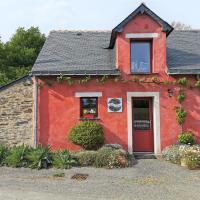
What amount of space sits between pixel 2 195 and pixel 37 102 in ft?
23.2

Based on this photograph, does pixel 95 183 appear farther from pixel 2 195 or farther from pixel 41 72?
pixel 41 72

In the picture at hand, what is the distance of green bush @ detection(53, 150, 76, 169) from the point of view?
13.4 m

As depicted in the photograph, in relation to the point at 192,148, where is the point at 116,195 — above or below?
below

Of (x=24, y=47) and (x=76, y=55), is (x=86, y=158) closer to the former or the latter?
(x=76, y=55)

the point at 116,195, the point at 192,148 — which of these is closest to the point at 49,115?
the point at 192,148

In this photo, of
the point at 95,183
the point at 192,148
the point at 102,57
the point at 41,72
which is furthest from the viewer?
the point at 102,57

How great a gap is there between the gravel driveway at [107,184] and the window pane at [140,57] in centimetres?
447

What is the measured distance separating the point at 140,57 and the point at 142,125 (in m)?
3.00

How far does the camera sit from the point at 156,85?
16.3 m

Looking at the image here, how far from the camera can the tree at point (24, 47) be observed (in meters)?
31.6

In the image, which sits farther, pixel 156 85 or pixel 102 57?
pixel 102 57

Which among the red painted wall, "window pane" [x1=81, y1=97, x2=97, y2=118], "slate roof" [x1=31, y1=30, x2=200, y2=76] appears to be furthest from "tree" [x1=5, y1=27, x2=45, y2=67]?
"window pane" [x1=81, y1=97, x2=97, y2=118]

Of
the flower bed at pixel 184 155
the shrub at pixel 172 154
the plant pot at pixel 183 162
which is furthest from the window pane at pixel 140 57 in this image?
the plant pot at pixel 183 162

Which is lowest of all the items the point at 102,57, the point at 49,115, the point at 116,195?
the point at 116,195
